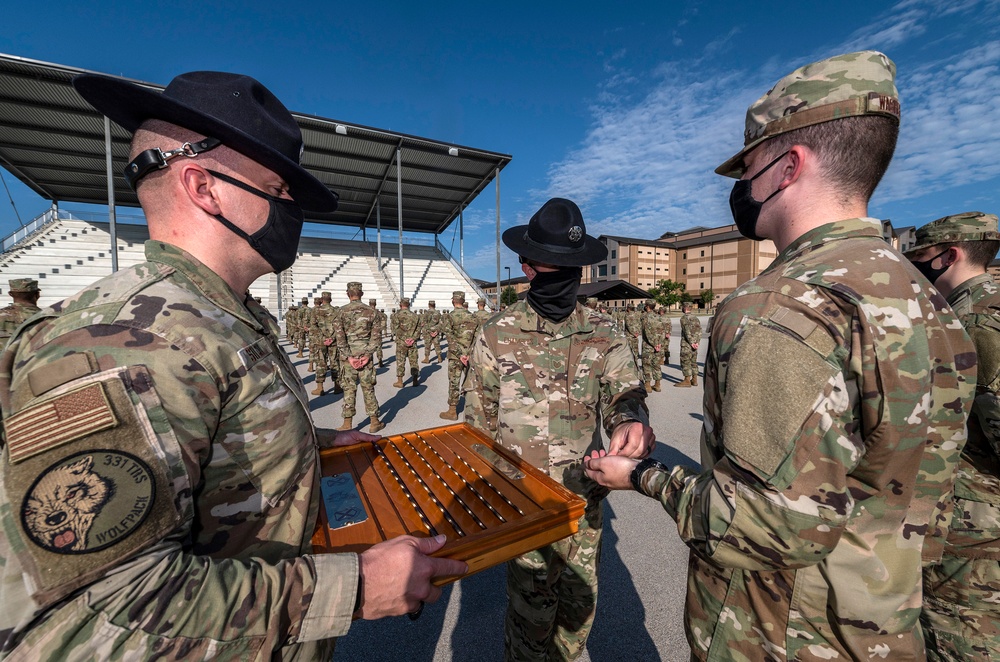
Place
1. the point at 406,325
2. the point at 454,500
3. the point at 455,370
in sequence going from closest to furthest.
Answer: the point at 454,500
the point at 455,370
the point at 406,325

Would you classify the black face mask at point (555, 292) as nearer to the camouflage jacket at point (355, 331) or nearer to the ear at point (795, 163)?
the ear at point (795, 163)

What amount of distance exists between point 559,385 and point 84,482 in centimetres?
202

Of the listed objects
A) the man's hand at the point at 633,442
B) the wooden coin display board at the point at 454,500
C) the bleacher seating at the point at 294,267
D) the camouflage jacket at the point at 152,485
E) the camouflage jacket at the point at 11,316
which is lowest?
the wooden coin display board at the point at 454,500

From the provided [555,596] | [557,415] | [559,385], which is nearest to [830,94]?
[559,385]

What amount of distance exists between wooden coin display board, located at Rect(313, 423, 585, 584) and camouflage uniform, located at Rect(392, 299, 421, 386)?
8.30 metres

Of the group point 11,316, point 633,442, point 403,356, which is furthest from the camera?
point 403,356

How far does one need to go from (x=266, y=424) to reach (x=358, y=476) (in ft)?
2.04

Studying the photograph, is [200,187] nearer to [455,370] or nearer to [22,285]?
[22,285]

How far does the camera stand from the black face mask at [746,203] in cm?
144

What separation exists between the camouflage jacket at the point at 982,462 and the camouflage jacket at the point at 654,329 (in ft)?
25.2

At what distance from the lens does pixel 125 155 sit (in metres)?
20.5

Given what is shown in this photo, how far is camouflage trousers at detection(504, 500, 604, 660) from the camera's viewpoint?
2129 millimetres

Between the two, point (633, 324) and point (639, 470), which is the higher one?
point (639, 470)

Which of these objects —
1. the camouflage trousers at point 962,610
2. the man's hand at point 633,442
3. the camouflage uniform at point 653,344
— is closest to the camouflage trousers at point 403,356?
the camouflage uniform at point 653,344
